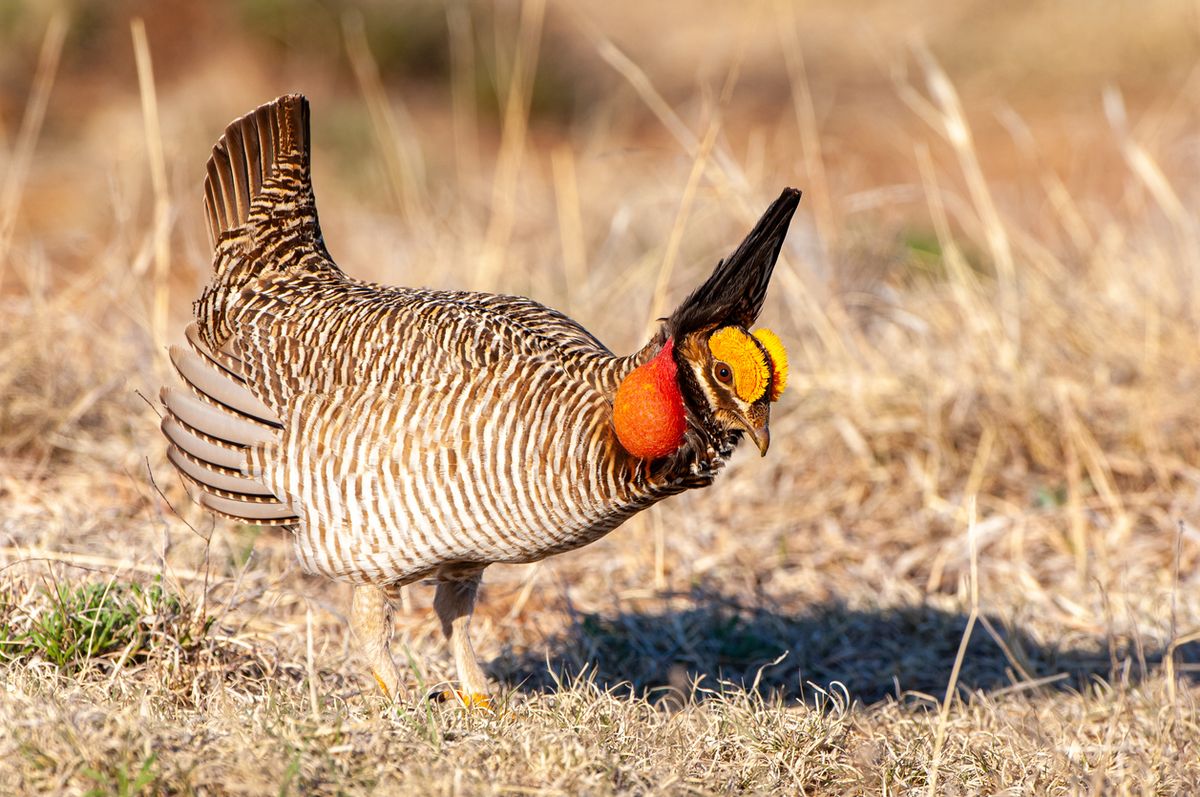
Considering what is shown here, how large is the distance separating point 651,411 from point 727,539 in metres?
2.19

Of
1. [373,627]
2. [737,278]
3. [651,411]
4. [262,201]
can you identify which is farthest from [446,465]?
[262,201]

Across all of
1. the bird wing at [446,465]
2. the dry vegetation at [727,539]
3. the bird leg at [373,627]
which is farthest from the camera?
the bird leg at [373,627]

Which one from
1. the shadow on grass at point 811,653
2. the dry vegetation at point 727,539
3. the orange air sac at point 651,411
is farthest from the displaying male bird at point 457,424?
the shadow on grass at point 811,653

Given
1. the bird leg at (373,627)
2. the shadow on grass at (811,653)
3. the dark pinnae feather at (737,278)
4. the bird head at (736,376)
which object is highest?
the dark pinnae feather at (737,278)

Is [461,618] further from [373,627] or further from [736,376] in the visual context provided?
[736,376]

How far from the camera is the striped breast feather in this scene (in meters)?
3.31

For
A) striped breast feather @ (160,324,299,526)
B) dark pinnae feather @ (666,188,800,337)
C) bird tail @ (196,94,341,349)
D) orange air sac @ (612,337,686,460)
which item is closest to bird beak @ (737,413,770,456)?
orange air sac @ (612,337,686,460)

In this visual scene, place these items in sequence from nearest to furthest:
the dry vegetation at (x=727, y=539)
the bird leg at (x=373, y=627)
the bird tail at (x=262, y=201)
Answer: the dry vegetation at (x=727, y=539) < the bird leg at (x=373, y=627) < the bird tail at (x=262, y=201)

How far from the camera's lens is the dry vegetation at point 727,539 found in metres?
2.79

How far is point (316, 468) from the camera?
3.17m

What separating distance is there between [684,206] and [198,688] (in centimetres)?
215

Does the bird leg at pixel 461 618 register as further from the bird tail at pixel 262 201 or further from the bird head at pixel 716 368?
the bird tail at pixel 262 201

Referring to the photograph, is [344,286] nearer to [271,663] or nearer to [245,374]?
[245,374]

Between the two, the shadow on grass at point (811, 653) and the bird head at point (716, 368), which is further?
the shadow on grass at point (811, 653)
